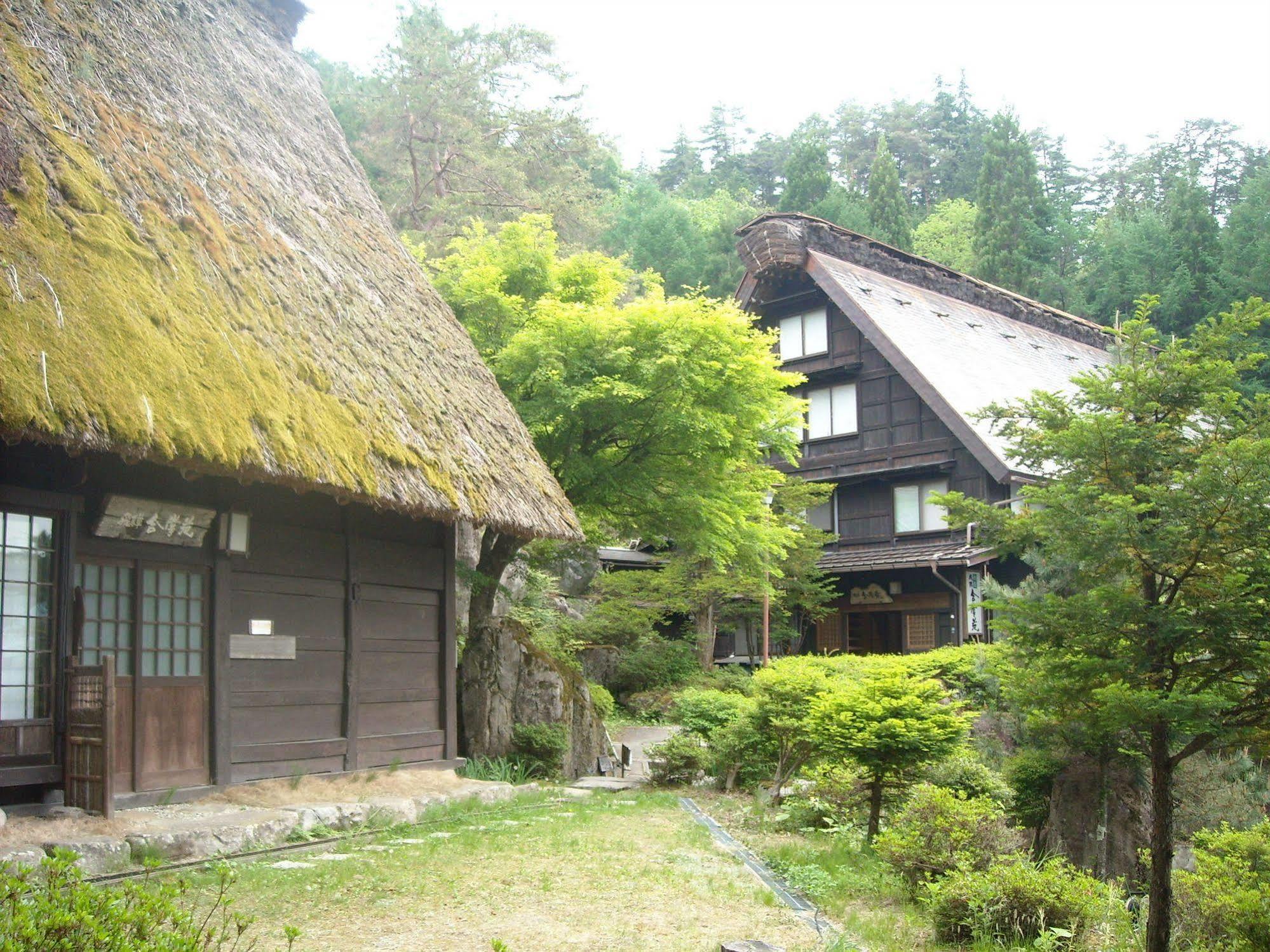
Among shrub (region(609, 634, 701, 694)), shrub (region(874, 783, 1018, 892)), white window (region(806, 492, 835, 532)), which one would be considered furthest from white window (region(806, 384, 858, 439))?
shrub (region(874, 783, 1018, 892))

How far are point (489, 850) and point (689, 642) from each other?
62.7ft

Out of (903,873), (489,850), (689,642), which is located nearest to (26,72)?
(489,850)

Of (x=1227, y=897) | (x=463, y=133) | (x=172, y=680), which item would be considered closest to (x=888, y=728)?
(x=1227, y=897)

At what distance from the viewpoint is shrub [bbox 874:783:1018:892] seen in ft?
27.8

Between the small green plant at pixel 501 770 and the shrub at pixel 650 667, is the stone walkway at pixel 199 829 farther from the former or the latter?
the shrub at pixel 650 667

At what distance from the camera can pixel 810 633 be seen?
29.8 meters

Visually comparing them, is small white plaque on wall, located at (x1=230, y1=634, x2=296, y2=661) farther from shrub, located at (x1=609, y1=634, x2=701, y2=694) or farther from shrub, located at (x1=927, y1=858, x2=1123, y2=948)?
shrub, located at (x1=609, y1=634, x2=701, y2=694)

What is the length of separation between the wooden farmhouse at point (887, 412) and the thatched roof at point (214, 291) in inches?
580

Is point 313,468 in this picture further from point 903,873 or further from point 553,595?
point 553,595

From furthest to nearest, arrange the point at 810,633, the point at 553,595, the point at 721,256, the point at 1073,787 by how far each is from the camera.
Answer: the point at 721,256 < the point at 810,633 < the point at 553,595 < the point at 1073,787

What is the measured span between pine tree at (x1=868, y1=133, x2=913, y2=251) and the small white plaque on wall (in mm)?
36959

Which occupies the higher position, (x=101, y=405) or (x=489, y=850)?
(x=101, y=405)

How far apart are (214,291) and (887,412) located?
818 inches

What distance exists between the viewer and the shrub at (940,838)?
848cm
